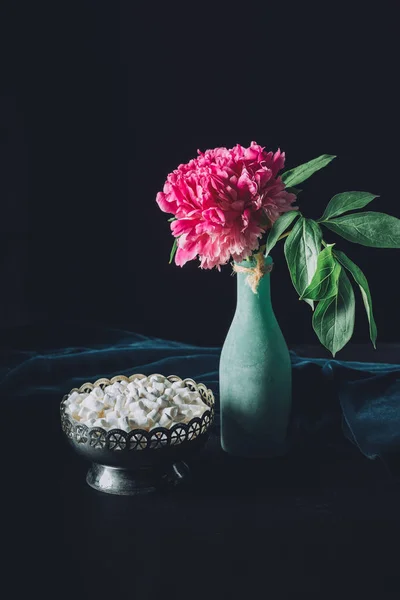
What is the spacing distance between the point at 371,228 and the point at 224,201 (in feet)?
0.62

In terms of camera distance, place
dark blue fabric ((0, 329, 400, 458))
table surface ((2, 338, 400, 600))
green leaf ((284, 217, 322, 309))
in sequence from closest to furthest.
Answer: table surface ((2, 338, 400, 600)) → green leaf ((284, 217, 322, 309)) → dark blue fabric ((0, 329, 400, 458))

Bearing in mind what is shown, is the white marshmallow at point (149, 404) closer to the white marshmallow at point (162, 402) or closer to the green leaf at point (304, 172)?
the white marshmallow at point (162, 402)

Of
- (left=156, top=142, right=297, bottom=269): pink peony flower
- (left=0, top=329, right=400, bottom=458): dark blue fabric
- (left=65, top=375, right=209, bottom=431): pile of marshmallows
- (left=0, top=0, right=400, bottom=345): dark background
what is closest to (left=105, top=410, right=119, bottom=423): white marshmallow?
(left=65, top=375, right=209, bottom=431): pile of marshmallows

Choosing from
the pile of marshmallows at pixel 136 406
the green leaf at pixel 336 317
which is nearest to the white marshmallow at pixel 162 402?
the pile of marshmallows at pixel 136 406

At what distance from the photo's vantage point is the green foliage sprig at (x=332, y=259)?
93 cm

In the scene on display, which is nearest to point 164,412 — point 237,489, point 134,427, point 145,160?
point 134,427

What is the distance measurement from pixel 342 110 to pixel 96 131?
0.64m

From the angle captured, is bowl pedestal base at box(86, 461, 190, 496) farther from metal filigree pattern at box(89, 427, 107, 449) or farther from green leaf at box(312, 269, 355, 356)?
green leaf at box(312, 269, 355, 356)

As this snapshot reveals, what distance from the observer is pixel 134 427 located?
96 centimetres

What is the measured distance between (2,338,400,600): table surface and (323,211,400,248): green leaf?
0.33 metres

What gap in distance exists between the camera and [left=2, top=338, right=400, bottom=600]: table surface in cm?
80

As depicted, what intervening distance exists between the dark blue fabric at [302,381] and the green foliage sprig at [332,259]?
0.25 m

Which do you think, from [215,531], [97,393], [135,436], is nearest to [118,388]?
[97,393]

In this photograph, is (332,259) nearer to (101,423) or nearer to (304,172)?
(304,172)
